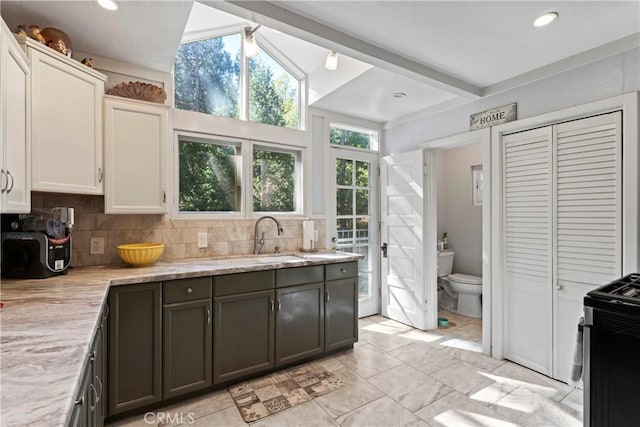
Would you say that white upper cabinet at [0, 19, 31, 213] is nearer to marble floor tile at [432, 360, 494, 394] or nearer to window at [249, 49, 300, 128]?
window at [249, 49, 300, 128]

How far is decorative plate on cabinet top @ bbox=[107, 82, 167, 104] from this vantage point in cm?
225

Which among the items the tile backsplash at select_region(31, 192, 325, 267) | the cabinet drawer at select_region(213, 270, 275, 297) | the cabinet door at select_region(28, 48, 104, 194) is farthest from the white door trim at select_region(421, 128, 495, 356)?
the cabinet door at select_region(28, 48, 104, 194)

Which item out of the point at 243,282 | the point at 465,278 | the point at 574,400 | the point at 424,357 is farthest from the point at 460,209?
the point at 243,282

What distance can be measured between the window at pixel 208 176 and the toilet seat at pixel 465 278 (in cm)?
304

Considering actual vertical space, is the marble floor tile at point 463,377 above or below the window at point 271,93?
below

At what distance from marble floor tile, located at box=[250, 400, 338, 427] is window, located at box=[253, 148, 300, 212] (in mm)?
1808

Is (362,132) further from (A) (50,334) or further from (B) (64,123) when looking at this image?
(A) (50,334)

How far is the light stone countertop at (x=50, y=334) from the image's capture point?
68cm

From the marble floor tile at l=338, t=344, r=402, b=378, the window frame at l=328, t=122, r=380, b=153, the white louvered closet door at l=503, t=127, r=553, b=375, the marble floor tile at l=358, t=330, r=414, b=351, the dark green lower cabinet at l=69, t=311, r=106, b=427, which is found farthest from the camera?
the window frame at l=328, t=122, r=380, b=153

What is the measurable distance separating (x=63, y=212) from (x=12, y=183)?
48 centimetres

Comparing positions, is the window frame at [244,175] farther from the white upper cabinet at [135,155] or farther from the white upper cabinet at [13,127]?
the white upper cabinet at [13,127]

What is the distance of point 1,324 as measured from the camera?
3.67 ft

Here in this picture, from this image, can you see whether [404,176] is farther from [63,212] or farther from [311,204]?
[63,212]

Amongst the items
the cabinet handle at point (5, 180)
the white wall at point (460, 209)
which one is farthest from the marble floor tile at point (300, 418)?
the white wall at point (460, 209)
